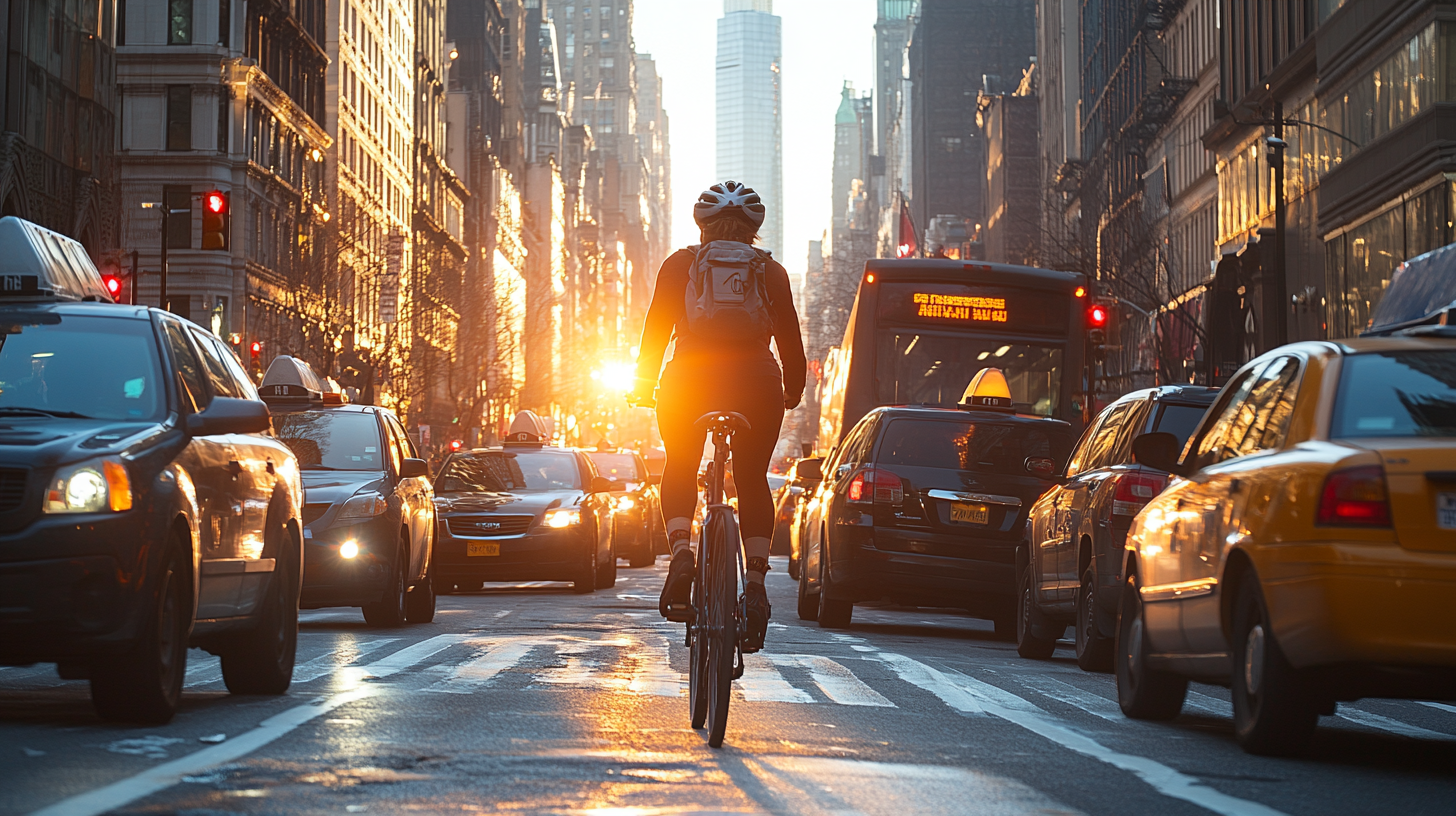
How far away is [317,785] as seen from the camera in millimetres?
6098

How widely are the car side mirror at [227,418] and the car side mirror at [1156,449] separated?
3783 mm

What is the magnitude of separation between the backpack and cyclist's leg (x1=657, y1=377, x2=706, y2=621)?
0.30m

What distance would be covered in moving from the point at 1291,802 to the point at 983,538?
10.4m

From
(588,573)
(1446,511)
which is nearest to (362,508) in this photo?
(588,573)

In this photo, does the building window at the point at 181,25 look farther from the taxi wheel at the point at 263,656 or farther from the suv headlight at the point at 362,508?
the taxi wheel at the point at 263,656

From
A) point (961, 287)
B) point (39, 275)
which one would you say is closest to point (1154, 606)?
point (39, 275)

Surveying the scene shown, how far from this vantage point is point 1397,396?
7.84m

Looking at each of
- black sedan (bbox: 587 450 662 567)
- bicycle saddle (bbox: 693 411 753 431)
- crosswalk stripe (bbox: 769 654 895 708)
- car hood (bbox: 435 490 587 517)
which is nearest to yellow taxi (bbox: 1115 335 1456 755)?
crosswalk stripe (bbox: 769 654 895 708)

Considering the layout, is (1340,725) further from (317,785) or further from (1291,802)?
(317,785)

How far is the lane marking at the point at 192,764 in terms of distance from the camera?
5.58 metres

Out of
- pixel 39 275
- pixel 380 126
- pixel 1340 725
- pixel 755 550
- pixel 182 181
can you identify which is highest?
pixel 380 126

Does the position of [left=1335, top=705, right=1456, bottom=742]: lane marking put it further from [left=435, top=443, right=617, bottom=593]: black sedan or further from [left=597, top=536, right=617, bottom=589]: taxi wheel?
[left=597, top=536, right=617, bottom=589]: taxi wheel

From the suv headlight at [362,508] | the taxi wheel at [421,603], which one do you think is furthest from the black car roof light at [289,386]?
the taxi wheel at [421,603]

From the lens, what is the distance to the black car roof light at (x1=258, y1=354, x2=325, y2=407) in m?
17.9
